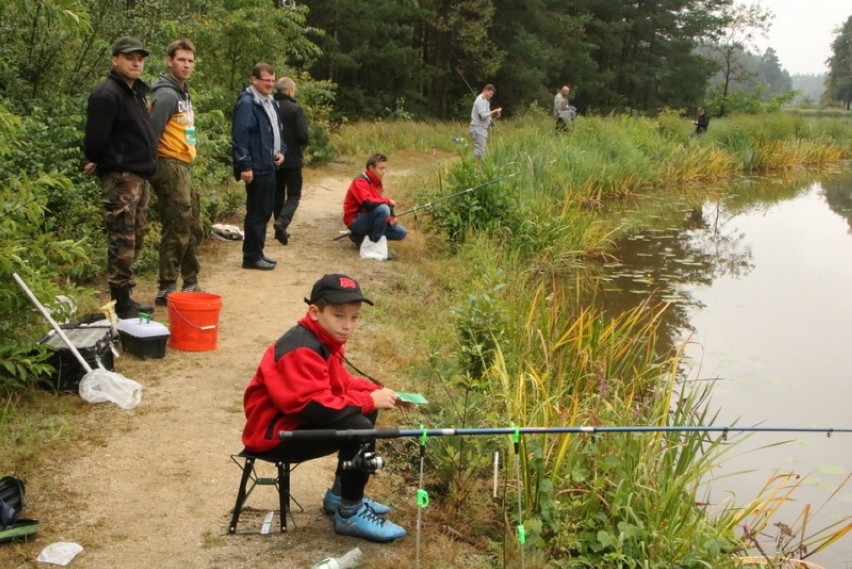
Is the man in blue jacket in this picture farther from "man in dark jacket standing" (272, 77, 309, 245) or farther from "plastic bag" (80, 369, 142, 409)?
"plastic bag" (80, 369, 142, 409)

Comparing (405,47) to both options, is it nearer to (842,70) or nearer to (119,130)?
(119,130)

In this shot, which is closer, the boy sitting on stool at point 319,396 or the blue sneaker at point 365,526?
the boy sitting on stool at point 319,396

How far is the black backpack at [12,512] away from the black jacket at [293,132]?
5.67m

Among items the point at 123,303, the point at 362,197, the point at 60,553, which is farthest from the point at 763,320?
the point at 60,553

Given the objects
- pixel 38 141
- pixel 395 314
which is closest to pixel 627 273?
pixel 395 314

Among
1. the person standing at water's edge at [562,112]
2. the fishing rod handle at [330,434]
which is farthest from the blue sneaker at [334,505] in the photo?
the person standing at water's edge at [562,112]

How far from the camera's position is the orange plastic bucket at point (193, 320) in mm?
5617

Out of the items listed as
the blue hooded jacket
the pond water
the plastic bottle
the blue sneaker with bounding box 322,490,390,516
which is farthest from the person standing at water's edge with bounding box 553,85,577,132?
the plastic bottle

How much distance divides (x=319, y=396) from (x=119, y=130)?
10.2ft

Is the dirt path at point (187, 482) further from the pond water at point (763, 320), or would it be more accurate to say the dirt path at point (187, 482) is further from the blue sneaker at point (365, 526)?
the pond water at point (763, 320)

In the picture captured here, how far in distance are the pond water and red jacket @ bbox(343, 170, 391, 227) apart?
2.76 metres

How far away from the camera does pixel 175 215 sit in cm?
632

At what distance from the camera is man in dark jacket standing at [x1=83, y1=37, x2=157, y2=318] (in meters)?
5.41

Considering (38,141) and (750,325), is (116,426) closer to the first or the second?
(38,141)
